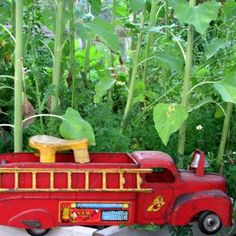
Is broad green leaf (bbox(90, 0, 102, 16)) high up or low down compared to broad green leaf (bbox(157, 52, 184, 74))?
Answer: up

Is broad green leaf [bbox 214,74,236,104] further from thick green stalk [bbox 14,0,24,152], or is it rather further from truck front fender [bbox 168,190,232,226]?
thick green stalk [bbox 14,0,24,152]

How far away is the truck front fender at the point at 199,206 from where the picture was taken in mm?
1394

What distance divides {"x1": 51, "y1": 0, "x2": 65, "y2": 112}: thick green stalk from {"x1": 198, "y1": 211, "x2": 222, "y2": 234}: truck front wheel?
53 cm

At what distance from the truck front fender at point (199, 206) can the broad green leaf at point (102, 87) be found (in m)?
0.40

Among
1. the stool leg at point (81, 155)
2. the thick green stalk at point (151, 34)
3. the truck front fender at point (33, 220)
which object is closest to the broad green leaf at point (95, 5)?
the thick green stalk at point (151, 34)

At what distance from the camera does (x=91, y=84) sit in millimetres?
2100

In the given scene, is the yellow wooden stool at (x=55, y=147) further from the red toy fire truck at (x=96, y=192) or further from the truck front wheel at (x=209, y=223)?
the truck front wheel at (x=209, y=223)

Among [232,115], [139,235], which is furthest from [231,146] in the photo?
[139,235]

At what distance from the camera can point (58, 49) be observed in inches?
Answer: 63.6

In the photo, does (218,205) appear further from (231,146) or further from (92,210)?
(231,146)

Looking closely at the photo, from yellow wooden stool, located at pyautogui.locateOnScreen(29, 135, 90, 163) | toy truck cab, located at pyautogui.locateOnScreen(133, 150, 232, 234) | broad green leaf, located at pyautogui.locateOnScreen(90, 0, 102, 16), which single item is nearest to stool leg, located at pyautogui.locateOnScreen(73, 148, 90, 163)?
yellow wooden stool, located at pyautogui.locateOnScreen(29, 135, 90, 163)

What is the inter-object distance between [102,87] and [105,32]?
0.20m

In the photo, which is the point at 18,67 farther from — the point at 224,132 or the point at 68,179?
the point at 224,132

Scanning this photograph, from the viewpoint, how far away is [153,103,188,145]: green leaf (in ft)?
4.48
